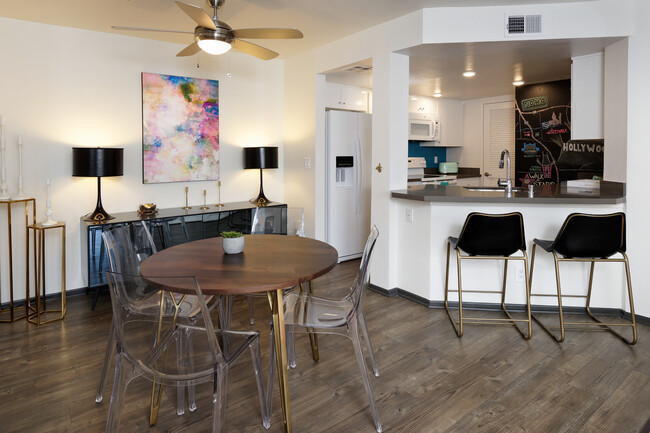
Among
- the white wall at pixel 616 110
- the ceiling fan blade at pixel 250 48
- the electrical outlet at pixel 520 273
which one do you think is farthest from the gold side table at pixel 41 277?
Result: the white wall at pixel 616 110

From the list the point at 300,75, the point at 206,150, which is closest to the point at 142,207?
the point at 206,150

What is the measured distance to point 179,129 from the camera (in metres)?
4.50

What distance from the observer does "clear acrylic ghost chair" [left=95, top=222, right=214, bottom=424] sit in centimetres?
222

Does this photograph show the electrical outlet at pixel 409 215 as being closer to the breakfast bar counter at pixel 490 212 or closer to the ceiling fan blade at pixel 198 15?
the breakfast bar counter at pixel 490 212

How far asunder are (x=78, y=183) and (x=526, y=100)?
526cm

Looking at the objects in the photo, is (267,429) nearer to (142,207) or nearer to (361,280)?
(361,280)

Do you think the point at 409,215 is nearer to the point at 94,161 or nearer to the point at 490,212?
the point at 490,212

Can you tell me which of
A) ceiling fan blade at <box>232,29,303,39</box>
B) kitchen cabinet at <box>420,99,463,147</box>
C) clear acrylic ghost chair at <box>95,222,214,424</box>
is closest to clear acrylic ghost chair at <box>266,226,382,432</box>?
clear acrylic ghost chair at <box>95,222,214,424</box>

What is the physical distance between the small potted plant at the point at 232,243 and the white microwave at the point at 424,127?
4.56m

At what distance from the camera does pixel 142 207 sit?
4172 mm

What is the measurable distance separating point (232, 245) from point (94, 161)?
199 centimetres

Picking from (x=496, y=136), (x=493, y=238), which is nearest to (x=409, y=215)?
(x=493, y=238)

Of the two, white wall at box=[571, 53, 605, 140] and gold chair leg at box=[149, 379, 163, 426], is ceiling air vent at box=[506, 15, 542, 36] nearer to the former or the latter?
white wall at box=[571, 53, 605, 140]

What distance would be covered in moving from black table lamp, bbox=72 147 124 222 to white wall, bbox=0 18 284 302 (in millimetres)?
278
